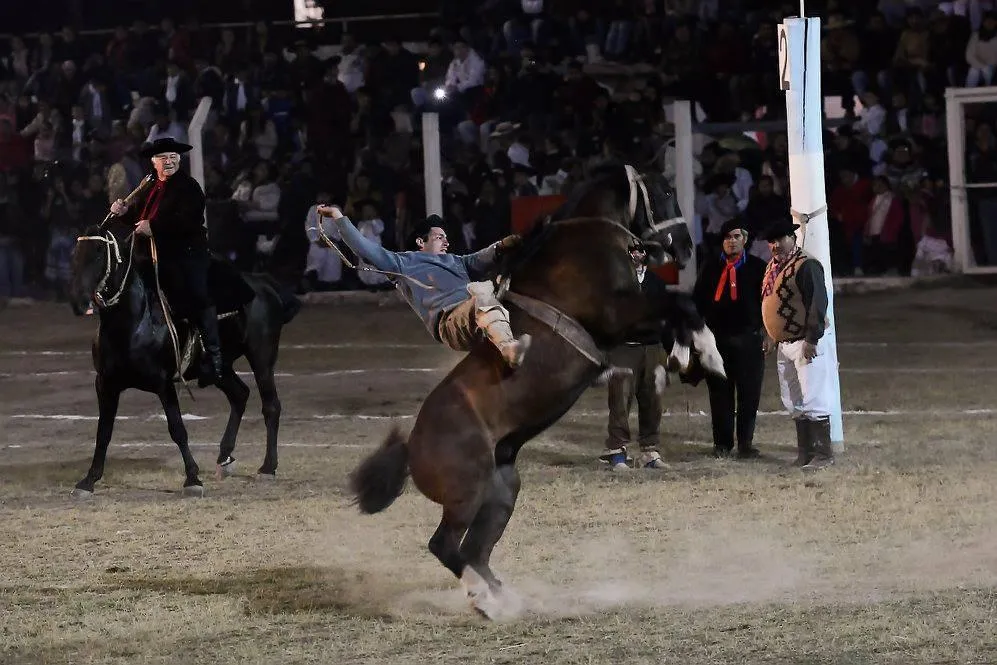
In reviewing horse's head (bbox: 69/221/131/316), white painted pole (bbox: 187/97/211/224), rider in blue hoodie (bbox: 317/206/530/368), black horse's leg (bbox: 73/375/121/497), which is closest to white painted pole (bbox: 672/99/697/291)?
white painted pole (bbox: 187/97/211/224)

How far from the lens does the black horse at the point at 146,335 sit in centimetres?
1119

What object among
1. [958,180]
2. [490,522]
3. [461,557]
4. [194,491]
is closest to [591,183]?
[490,522]

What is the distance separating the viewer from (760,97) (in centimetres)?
2147

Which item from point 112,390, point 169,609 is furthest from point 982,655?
point 112,390

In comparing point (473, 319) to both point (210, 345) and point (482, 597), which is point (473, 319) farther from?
point (210, 345)

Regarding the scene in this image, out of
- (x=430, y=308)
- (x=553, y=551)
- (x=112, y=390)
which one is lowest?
(x=553, y=551)

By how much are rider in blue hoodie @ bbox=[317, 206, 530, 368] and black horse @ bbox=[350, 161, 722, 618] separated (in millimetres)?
169

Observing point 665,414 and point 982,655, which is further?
point 665,414

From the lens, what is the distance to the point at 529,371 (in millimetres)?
7828

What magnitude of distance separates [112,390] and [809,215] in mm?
5434

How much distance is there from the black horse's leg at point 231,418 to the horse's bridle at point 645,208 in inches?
207

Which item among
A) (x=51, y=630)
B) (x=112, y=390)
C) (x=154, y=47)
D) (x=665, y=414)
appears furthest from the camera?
(x=154, y=47)

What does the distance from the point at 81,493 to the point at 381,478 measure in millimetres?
4344

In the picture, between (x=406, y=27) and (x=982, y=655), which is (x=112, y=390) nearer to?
(x=982, y=655)
